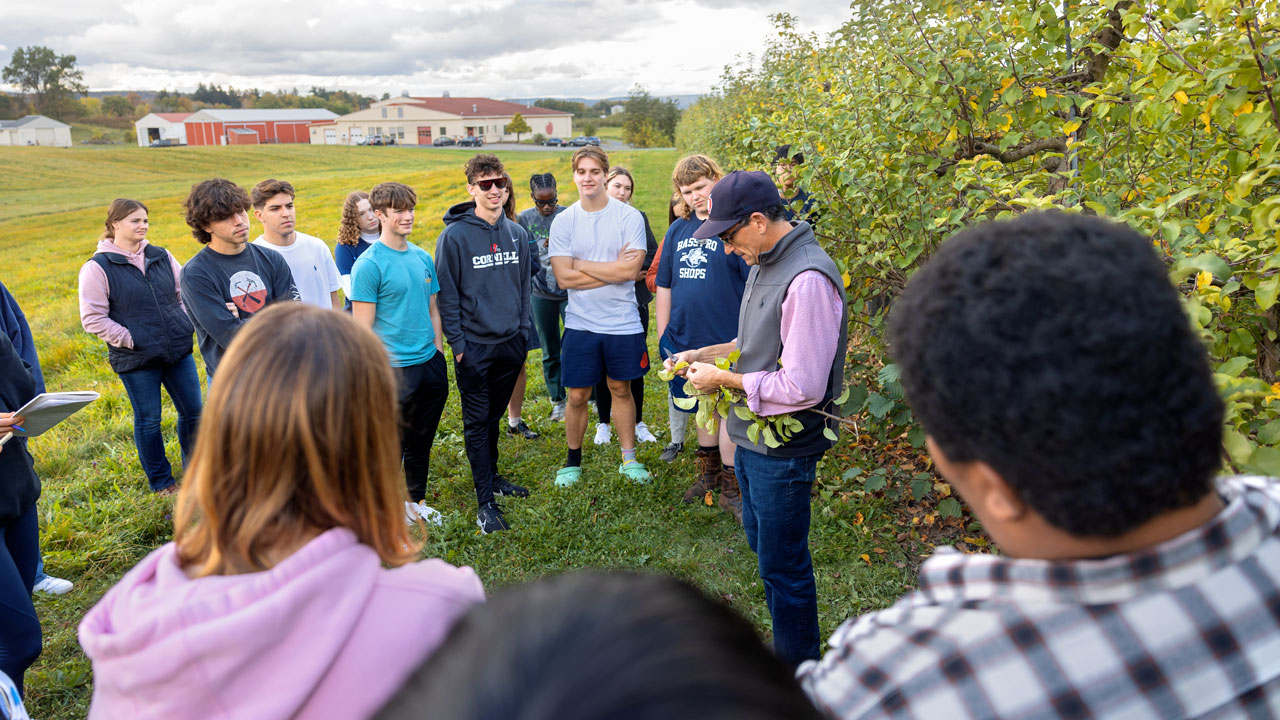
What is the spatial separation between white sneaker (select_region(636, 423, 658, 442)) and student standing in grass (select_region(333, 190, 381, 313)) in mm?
2506

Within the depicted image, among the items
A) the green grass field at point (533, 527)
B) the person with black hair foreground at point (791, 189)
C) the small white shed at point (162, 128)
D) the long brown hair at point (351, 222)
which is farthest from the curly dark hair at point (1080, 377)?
the small white shed at point (162, 128)

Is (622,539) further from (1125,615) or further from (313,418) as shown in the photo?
(1125,615)

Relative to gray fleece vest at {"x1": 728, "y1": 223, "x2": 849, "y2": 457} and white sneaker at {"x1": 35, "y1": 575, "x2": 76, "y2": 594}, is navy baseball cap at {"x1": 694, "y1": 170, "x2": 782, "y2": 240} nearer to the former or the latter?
gray fleece vest at {"x1": 728, "y1": 223, "x2": 849, "y2": 457}

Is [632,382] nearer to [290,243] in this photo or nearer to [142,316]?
[290,243]

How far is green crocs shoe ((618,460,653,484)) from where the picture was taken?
212 inches

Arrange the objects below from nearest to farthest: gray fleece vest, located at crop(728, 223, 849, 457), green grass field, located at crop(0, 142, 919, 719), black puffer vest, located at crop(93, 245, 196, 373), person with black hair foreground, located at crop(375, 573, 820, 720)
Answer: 1. person with black hair foreground, located at crop(375, 573, 820, 720)
2. gray fleece vest, located at crop(728, 223, 849, 457)
3. green grass field, located at crop(0, 142, 919, 719)
4. black puffer vest, located at crop(93, 245, 196, 373)

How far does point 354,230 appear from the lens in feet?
20.2

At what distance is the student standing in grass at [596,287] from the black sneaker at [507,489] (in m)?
0.26

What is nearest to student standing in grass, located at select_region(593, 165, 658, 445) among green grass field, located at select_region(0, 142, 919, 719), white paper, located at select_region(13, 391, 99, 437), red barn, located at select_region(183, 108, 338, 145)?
green grass field, located at select_region(0, 142, 919, 719)

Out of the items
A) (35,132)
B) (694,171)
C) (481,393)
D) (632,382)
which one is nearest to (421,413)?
(481,393)

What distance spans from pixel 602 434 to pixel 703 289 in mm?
1841

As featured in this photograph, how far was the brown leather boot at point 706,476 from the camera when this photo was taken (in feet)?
17.0

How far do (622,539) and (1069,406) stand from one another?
13.2 ft

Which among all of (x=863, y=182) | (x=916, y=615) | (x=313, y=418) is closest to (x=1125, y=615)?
(x=916, y=615)
